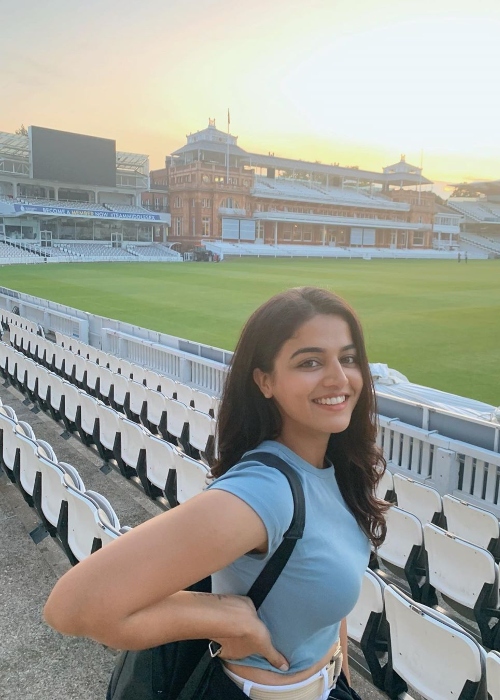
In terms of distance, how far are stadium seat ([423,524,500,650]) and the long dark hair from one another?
215 centimetres

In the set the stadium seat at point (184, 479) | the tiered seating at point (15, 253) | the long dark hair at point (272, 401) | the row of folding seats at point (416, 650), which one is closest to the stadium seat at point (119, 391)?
the stadium seat at point (184, 479)

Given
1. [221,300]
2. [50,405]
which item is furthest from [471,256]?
[50,405]

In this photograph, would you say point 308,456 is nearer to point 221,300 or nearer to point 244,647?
point 244,647

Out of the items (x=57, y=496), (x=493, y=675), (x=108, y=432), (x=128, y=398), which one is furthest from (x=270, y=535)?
(x=128, y=398)

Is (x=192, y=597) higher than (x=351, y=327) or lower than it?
lower

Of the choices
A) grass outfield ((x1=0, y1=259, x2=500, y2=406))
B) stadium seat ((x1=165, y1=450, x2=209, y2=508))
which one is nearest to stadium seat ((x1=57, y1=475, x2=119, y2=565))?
stadium seat ((x1=165, y1=450, x2=209, y2=508))

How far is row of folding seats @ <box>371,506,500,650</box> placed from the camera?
3443 millimetres

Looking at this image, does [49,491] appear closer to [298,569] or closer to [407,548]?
[407,548]

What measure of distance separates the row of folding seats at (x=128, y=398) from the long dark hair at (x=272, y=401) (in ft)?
12.4

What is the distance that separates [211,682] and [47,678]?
2.29 meters

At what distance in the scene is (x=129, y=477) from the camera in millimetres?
5703

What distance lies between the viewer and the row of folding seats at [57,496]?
353 cm

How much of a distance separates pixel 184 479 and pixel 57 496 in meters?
1.02

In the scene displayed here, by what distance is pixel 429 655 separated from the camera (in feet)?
8.73
